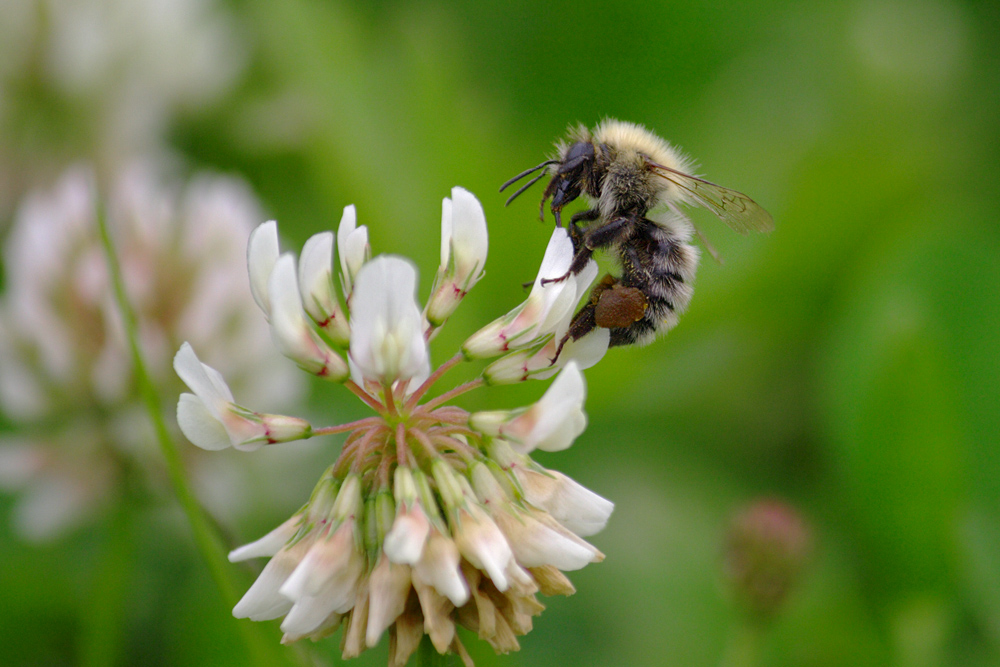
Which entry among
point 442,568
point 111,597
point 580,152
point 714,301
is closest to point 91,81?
point 111,597

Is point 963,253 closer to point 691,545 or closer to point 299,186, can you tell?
point 691,545

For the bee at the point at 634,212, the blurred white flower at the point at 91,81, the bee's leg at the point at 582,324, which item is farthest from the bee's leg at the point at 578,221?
the blurred white flower at the point at 91,81

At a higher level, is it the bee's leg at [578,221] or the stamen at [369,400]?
the bee's leg at [578,221]

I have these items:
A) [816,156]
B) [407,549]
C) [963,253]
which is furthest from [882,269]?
[407,549]

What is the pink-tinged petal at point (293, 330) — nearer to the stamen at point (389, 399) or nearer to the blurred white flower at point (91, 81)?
the stamen at point (389, 399)

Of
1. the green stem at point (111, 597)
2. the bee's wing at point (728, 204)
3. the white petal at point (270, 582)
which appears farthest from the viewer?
the green stem at point (111, 597)

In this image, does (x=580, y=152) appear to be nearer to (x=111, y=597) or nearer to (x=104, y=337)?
(x=111, y=597)
